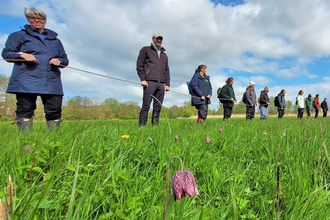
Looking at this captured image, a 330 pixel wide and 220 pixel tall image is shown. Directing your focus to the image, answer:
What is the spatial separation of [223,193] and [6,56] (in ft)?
11.5

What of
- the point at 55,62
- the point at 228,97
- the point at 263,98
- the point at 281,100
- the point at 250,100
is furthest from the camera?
the point at 281,100

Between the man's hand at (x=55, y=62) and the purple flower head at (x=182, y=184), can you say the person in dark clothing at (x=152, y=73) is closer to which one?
the man's hand at (x=55, y=62)

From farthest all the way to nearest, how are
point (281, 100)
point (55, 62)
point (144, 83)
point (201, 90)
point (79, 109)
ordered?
point (79, 109) < point (281, 100) < point (201, 90) < point (144, 83) < point (55, 62)

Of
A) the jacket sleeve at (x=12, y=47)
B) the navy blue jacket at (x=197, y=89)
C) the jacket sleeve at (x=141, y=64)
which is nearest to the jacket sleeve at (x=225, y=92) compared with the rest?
the navy blue jacket at (x=197, y=89)

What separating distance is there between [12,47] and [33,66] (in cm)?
39

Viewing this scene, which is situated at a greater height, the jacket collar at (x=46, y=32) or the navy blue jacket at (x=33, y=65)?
the jacket collar at (x=46, y=32)

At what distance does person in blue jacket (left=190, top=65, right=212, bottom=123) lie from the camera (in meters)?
5.75

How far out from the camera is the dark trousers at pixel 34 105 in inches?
126

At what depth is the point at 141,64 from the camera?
4.75 metres

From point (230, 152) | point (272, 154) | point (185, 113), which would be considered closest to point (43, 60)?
point (230, 152)

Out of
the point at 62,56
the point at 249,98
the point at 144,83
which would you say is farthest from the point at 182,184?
the point at 249,98

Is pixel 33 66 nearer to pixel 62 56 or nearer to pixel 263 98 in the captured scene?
pixel 62 56

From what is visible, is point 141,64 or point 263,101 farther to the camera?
point 263,101

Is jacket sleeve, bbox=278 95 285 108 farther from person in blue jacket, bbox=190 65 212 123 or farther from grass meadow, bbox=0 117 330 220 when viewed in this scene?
grass meadow, bbox=0 117 330 220
